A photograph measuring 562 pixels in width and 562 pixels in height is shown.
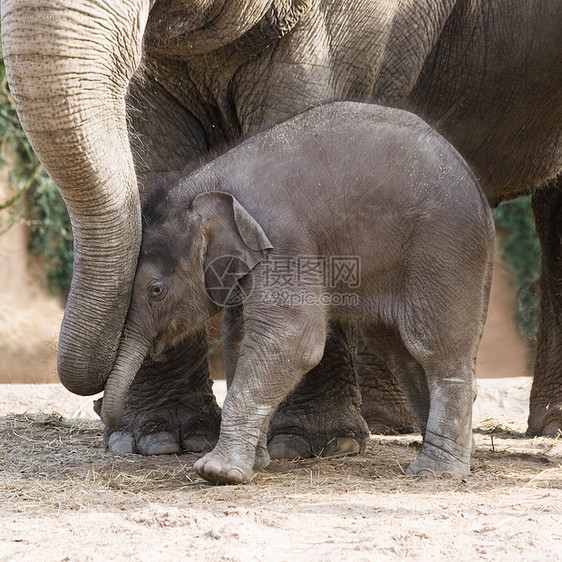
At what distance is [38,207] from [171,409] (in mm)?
9077

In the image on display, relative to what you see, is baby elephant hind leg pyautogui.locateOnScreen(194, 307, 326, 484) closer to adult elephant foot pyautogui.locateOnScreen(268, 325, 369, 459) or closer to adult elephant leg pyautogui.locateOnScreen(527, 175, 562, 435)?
adult elephant foot pyautogui.locateOnScreen(268, 325, 369, 459)

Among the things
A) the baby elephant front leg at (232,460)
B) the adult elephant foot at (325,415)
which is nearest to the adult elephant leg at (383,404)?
the adult elephant foot at (325,415)

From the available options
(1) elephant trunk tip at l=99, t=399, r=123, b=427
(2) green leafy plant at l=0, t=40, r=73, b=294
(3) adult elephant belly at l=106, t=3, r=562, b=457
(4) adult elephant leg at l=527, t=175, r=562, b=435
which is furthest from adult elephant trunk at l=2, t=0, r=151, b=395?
(2) green leafy plant at l=0, t=40, r=73, b=294

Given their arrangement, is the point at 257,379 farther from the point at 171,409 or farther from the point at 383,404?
the point at 383,404

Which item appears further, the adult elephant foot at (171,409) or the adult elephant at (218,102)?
the adult elephant foot at (171,409)

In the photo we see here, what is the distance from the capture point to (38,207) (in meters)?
14.3

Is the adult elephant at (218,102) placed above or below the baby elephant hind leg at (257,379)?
above

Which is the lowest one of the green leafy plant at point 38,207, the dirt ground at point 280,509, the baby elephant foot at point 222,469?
the dirt ground at point 280,509

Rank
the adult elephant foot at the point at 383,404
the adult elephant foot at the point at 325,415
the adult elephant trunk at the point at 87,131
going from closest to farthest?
the adult elephant trunk at the point at 87,131
the adult elephant foot at the point at 325,415
the adult elephant foot at the point at 383,404

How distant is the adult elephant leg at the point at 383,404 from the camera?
270 inches

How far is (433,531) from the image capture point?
3660 millimetres

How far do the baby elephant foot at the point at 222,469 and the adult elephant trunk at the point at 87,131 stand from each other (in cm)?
60

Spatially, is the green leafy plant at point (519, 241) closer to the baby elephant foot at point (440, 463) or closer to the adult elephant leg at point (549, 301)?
the adult elephant leg at point (549, 301)

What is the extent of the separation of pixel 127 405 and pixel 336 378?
1.07 meters
